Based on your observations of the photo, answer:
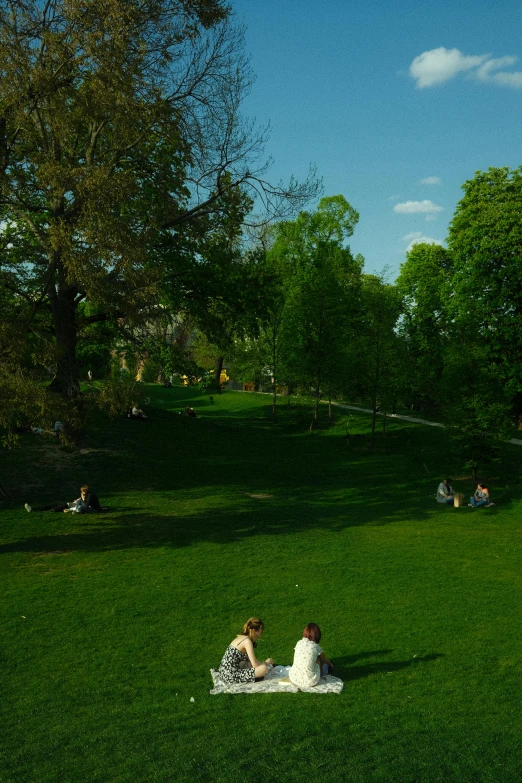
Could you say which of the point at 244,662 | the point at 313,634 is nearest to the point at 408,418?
the point at 313,634

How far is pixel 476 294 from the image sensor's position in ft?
151

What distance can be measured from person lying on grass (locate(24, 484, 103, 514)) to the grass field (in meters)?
0.49

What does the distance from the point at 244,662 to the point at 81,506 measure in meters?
16.0

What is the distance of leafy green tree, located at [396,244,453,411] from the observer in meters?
53.2

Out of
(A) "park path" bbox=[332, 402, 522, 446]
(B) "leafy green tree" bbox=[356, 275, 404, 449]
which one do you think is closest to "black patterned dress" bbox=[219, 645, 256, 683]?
(A) "park path" bbox=[332, 402, 522, 446]

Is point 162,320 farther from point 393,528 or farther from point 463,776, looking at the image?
point 463,776

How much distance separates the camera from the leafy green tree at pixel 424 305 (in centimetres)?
5317

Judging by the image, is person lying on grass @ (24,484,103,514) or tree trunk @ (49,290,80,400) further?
tree trunk @ (49,290,80,400)

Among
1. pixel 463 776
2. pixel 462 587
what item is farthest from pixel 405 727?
pixel 462 587

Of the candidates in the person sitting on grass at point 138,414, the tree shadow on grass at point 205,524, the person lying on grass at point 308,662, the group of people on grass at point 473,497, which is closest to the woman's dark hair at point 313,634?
the person lying on grass at point 308,662

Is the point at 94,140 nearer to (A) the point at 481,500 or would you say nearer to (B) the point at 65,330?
(B) the point at 65,330

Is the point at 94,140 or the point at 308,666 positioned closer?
the point at 308,666

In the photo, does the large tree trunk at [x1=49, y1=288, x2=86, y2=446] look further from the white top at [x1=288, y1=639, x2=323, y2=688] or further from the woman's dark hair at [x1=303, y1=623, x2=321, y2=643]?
the white top at [x1=288, y1=639, x2=323, y2=688]

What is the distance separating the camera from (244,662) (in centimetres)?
1168
